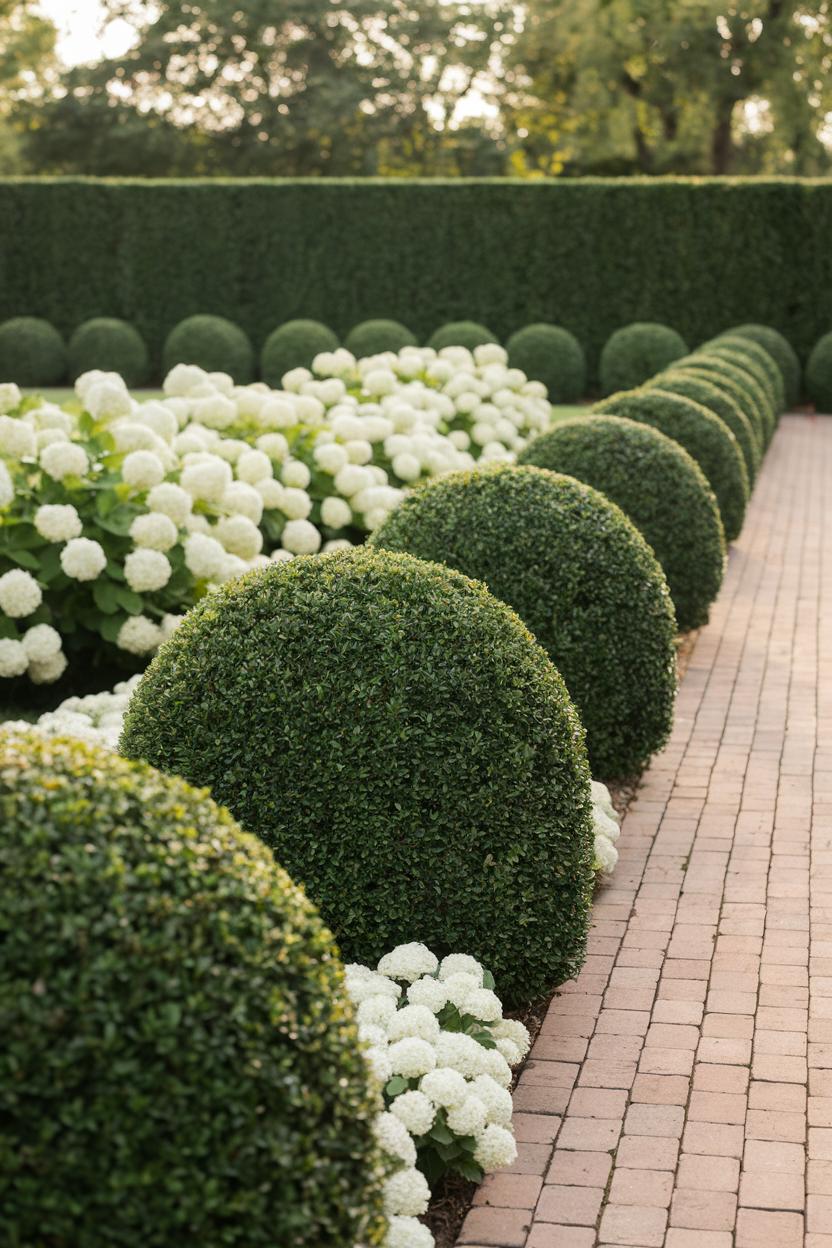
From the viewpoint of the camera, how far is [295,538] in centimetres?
799

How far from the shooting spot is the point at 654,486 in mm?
7676

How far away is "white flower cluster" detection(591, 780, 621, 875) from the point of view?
4.90 metres

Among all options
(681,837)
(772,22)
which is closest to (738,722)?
(681,837)

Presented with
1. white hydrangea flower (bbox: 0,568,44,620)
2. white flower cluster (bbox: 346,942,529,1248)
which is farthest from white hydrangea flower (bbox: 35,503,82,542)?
white flower cluster (bbox: 346,942,529,1248)

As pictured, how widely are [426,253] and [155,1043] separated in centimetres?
2199

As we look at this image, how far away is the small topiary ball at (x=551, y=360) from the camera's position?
21.0 m

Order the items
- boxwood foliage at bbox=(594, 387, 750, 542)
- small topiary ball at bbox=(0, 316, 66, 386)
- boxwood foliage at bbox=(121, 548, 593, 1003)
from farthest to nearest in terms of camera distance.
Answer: small topiary ball at bbox=(0, 316, 66, 386) → boxwood foliage at bbox=(594, 387, 750, 542) → boxwood foliage at bbox=(121, 548, 593, 1003)

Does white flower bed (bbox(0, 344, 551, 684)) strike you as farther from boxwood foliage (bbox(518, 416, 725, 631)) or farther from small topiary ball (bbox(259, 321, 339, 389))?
small topiary ball (bbox(259, 321, 339, 389))

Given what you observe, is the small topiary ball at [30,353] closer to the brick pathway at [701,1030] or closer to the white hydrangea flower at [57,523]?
the white hydrangea flower at [57,523]

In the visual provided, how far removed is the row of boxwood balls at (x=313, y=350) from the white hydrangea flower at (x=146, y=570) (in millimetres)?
15088

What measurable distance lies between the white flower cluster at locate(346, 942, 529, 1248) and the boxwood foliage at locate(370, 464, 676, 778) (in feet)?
6.12

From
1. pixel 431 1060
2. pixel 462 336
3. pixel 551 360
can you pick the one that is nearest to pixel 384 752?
pixel 431 1060

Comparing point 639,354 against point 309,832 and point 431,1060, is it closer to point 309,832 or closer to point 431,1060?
point 309,832

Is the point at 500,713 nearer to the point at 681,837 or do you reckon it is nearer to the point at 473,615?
the point at 473,615
